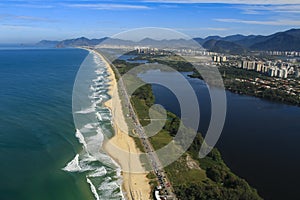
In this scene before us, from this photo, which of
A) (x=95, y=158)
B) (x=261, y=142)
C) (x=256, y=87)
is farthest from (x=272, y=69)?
(x=95, y=158)

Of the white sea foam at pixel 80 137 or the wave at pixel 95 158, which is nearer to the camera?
the wave at pixel 95 158

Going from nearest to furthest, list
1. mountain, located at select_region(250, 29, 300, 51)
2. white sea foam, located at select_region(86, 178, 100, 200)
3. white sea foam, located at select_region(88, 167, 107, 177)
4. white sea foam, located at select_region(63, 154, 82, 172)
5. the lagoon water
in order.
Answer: white sea foam, located at select_region(86, 178, 100, 200), white sea foam, located at select_region(88, 167, 107, 177), white sea foam, located at select_region(63, 154, 82, 172), the lagoon water, mountain, located at select_region(250, 29, 300, 51)

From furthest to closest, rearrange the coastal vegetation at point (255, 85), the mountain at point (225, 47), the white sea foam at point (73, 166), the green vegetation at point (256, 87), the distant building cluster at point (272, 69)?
the mountain at point (225, 47) → the distant building cluster at point (272, 69) → the coastal vegetation at point (255, 85) → the green vegetation at point (256, 87) → the white sea foam at point (73, 166)

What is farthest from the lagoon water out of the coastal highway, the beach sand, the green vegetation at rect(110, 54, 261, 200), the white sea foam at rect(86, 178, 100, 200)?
the white sea foam at rect(86, 178, 100, 200)

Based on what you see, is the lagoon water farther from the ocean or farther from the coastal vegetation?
the ocean

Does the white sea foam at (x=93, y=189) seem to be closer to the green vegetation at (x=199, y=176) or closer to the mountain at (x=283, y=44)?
the green vegetation at (x=199, y=176)

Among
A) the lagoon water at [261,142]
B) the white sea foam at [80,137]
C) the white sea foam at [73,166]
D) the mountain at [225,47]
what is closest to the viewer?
the white sea foam at [73,166]

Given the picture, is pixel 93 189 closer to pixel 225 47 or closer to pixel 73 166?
pixel 73 166

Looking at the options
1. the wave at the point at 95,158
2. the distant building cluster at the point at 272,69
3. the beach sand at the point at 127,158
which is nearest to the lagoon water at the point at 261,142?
the beach sand at the point at 127,158
